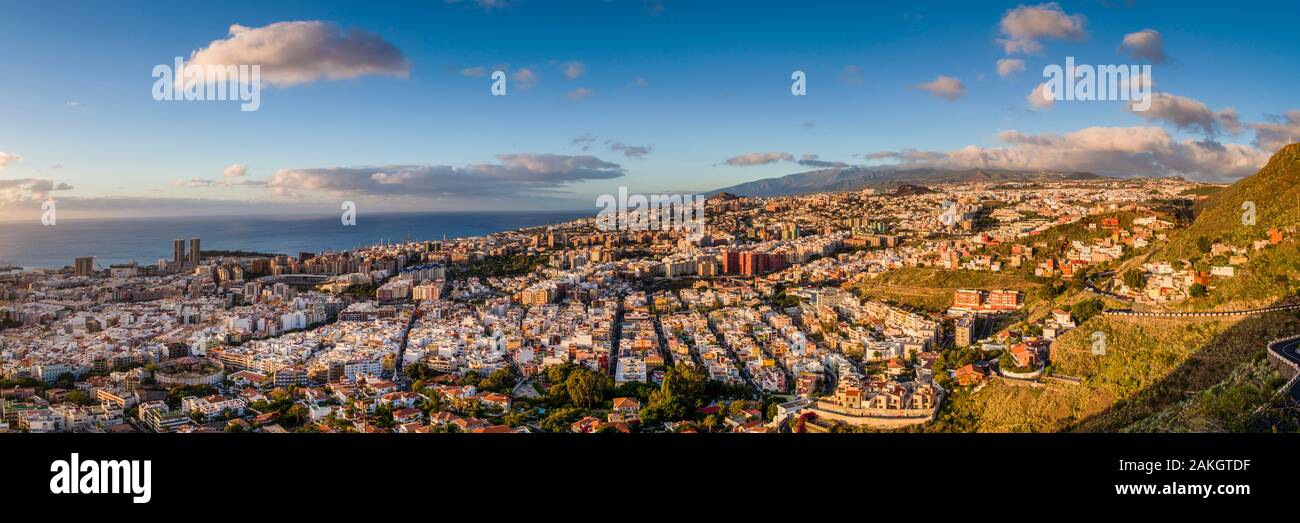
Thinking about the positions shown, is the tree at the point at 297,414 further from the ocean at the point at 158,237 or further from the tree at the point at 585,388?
the ocean at the point at 158,237

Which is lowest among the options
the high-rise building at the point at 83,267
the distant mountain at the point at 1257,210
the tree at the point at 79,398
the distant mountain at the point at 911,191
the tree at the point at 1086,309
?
the tree at the point at 79,398

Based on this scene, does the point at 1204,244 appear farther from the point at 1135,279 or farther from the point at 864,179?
the point at 864,179

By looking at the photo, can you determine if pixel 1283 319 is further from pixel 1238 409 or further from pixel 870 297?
pixel 870 297

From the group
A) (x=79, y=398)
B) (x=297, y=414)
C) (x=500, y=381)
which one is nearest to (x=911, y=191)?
(x=500, y=381)

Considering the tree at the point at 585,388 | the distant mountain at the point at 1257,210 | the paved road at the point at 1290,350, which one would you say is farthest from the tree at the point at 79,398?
the distant mountain at the point at 1257,210

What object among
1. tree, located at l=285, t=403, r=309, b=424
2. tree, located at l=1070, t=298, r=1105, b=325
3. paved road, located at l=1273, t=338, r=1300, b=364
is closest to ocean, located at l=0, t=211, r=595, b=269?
tree, located at l=285, t=403, r=309, b=424

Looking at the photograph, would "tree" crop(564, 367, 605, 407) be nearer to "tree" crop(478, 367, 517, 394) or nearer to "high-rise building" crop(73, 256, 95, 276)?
"tree" crop(478, 367, 517, 394)

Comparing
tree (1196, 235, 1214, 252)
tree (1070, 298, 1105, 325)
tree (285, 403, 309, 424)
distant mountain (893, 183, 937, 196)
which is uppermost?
distant mountain (893, 183, 937, 196)

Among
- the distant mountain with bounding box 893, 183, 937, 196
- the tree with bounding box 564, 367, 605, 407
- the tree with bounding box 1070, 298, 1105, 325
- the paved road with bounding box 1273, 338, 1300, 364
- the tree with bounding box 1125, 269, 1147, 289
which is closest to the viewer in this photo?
the paved road with bounding box 1273, 338, 1300, 364
